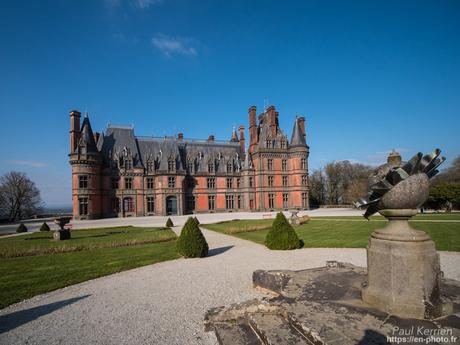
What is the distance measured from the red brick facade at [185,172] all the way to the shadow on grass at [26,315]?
35601mm

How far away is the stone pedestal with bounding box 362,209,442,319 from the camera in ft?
13.5

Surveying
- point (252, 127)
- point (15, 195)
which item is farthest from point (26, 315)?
point (15, 195)

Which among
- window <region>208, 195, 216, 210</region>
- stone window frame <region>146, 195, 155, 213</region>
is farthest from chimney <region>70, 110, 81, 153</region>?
window <region>208, 195, 216, 210</region>

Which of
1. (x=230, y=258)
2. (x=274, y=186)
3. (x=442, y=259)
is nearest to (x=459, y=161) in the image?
(x=274, y=186)

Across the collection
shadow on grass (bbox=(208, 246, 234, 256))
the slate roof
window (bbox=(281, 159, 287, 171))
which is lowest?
shadow on grass (bbox=(208, 246, 234, 256))

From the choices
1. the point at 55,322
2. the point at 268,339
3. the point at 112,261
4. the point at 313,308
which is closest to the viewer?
the point at 268,339

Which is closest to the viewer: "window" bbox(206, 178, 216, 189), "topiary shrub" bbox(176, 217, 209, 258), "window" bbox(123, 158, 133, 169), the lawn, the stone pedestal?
the stone pedestal

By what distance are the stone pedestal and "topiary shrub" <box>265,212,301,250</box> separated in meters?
8.09

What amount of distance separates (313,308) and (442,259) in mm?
8373

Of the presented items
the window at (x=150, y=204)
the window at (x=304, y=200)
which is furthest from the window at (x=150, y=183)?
the window at (x=304, y=200)

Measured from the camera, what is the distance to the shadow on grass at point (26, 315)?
18.4 ft

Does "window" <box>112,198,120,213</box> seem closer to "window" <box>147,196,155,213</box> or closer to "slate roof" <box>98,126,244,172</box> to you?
"window" <box>147,196,155,213</box>

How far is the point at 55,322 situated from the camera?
224 inches

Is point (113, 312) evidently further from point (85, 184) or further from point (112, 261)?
point (85, 184)
